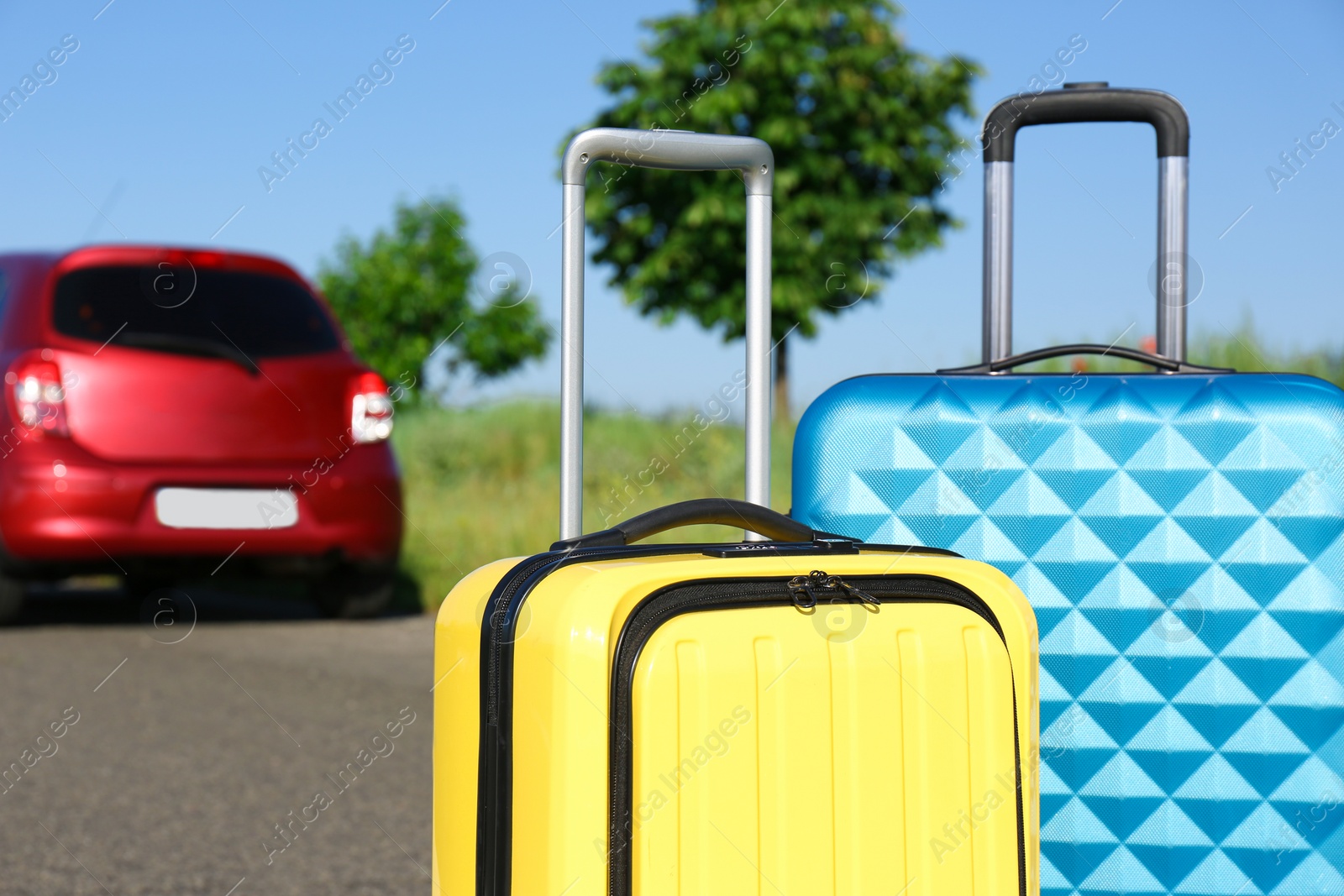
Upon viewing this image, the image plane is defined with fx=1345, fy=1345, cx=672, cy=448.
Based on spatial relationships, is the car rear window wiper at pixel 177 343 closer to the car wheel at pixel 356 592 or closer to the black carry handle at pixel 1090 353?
the car wheel at pixel 356 592

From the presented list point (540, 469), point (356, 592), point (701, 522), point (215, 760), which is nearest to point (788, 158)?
point (540, 469)

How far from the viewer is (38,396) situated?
16.6 feet

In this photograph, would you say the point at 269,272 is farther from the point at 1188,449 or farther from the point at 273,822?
the point at 1188,449

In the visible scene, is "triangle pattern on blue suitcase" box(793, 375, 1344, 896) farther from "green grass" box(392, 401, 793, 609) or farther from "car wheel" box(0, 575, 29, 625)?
"car wheel" box(0, 575, 29, 625)

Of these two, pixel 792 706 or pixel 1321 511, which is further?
pixel 1321 511

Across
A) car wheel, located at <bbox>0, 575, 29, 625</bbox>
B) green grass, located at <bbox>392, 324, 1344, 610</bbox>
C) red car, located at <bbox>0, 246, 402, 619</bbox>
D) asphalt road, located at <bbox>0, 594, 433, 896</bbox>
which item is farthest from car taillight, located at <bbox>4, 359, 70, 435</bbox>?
green grass, located at <bbox>392, 324, 1344, 610</bbox>

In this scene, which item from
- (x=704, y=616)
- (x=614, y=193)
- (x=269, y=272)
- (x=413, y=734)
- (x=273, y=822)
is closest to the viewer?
(x=704, y=616)

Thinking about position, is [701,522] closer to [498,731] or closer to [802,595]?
[802,595]

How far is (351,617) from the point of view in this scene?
6.00m

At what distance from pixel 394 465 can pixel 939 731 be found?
175 inches

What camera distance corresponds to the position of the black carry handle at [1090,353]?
1825mm

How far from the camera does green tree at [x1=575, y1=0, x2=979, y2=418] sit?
1407 centimetres

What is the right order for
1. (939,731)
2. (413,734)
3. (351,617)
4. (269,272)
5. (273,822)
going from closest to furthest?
1. (939,731)
2. (273,822)
3. (413,734)
4. (269,272)
5. (351,617)

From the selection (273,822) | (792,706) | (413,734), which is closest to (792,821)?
(792,706)
